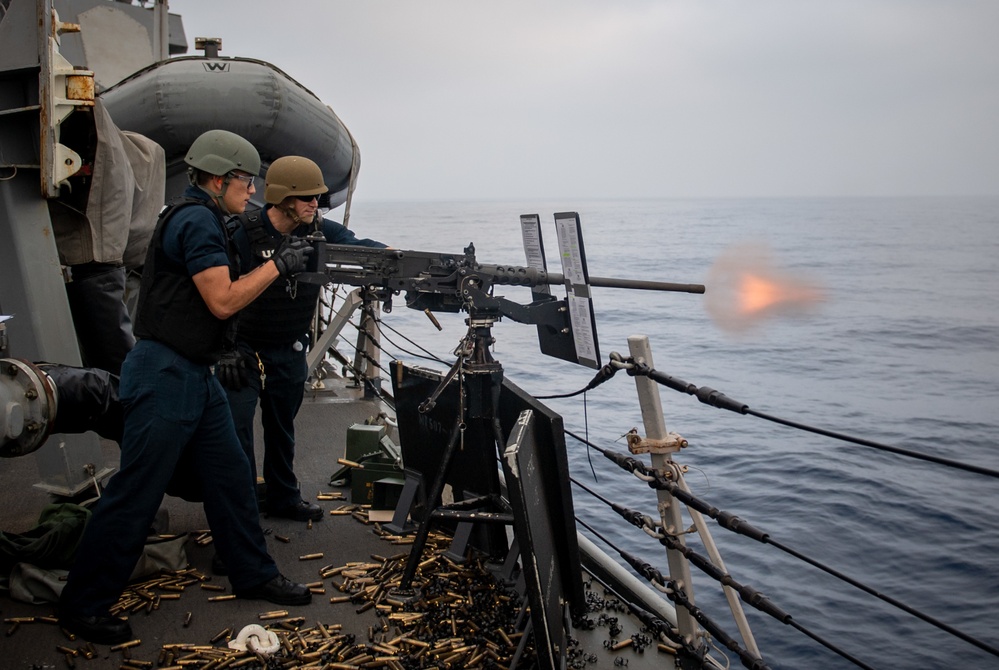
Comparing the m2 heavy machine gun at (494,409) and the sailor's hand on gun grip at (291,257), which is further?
the sailor's hand on gun grip at (291,257)

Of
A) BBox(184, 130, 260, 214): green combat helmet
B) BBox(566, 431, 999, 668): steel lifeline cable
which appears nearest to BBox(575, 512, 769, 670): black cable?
BBox(566, 431, 999, 668): steel lifeline cable

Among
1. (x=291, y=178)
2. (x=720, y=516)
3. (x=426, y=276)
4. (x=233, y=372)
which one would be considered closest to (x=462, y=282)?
(x=426, y=276)

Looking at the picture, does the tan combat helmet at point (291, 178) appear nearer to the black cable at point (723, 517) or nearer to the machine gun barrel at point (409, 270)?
the machine gun barrel at point (409, 270)

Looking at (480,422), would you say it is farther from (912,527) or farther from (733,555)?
(912,527)

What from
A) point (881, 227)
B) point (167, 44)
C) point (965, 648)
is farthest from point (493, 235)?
point (965, 648)

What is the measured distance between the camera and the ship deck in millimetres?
3828

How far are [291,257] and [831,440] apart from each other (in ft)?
38.6

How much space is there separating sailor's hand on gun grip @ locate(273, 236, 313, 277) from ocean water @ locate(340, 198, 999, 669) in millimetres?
1641

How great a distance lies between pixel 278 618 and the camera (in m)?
4.22

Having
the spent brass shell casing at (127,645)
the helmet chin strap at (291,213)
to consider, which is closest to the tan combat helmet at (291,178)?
the helmet chin strap at (291,213)

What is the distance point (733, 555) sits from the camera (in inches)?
358

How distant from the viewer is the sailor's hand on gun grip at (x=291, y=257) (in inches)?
158

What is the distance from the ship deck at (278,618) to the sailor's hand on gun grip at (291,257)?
5.18ft

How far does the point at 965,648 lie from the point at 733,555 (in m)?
2.32
